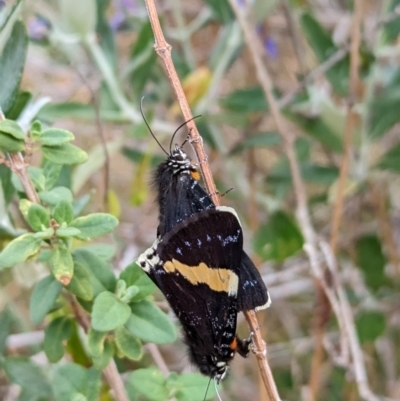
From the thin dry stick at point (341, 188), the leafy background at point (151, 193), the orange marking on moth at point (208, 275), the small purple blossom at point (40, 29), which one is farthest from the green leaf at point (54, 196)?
the small purple blossom at point (40, 29)

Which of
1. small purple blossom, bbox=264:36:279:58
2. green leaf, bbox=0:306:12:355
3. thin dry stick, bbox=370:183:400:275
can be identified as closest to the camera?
green leaf, bbox=0:306:12:355

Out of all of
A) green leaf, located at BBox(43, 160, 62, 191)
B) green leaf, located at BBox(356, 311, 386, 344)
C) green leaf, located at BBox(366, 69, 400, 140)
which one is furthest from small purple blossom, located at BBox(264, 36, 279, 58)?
green leaf, located at BBox(43, 160, 62, 191)

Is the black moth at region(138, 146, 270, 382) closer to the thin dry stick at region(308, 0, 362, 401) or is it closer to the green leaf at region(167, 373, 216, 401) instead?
the green leaf at region(167, 373, 216, 401)

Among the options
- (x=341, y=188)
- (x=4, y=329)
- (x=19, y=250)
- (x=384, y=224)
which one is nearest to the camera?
(x=19, y=250)

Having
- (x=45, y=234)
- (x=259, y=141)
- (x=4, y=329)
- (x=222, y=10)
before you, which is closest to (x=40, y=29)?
(x=222, y=10)

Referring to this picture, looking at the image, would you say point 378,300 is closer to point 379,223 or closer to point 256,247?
point 379,223

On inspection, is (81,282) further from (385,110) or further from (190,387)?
(385,110)
